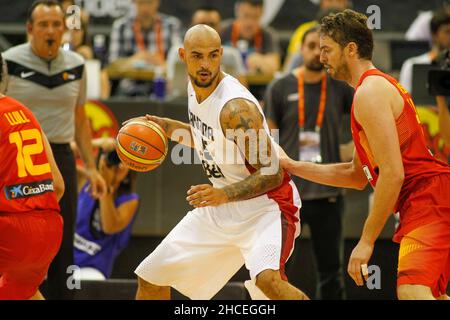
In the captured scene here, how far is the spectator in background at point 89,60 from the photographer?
903 centimetres

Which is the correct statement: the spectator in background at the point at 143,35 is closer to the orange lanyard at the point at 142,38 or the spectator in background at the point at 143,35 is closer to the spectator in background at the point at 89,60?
the orange lanyard at the point at 142,38

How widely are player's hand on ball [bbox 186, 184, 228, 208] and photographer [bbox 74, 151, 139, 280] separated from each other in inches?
97.7

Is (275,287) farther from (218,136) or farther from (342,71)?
(342,71)

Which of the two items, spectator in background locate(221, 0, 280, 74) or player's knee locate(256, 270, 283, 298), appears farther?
spectator in background locate(221, 0, 280, 74)

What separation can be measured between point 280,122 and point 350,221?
1458 millimetres

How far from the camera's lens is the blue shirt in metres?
7.73

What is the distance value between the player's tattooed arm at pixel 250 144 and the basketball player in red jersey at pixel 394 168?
532 mm

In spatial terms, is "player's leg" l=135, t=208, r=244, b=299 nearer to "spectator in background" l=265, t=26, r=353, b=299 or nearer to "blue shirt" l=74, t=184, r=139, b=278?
"spectator in background" l=265, t=26, r=353, b=299

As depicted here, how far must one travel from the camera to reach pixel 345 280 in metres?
8.46

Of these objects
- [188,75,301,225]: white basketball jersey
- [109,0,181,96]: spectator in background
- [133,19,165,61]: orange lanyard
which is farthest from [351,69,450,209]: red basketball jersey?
[133,19,165,61]: orange lanyard

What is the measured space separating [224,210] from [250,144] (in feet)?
1.78

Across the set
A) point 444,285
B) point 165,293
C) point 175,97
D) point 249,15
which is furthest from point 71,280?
point 249,15

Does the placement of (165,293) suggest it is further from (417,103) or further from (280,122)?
(417,103)
